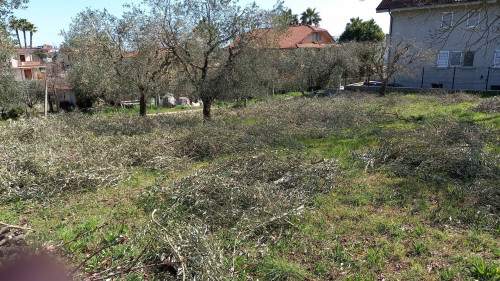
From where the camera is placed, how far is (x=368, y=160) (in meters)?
7.04

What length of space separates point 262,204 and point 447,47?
21743 mm

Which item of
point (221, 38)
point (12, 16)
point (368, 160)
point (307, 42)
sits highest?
point (307, 42)

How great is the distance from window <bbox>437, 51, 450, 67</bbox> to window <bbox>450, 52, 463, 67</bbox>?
0.25 meters

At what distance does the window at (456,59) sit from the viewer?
2088 centimetres

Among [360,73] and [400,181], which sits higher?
[360,73]

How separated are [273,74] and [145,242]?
1079 centimetres

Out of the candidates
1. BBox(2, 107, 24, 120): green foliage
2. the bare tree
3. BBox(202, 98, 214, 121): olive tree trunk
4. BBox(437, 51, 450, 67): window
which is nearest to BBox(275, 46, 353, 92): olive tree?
the bare tree

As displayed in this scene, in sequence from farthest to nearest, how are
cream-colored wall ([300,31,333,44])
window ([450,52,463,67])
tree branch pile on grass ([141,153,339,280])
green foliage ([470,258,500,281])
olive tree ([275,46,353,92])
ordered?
cream-colored wall ([300,31,333,44])
olive tree ([275,46,353,92])
window ([450,52,463,67])
tree branch pile on grass ([141,153,339,280])
green foliage ([470,258,500,281])

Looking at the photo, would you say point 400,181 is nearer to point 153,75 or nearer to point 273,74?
point 273,74

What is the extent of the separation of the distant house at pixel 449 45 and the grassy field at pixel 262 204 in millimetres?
13700

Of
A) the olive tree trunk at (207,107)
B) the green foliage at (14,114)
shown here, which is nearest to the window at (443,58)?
the olive tree trunk at (207,107)

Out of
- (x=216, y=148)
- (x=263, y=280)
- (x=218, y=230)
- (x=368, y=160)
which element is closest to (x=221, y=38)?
(x=216, y=148)

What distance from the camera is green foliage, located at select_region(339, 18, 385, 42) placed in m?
38.6

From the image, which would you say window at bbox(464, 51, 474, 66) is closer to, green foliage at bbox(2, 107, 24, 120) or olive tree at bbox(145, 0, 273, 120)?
olive tree at bbox(145, 0, 273, 120)
